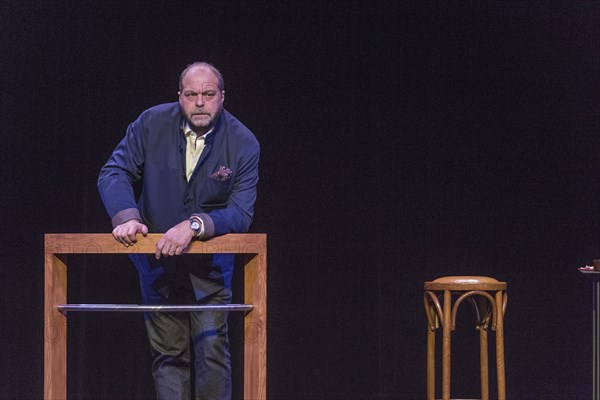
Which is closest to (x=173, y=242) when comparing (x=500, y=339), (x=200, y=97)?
(x=200, y=97)

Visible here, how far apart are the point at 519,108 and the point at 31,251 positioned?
7.88 ft

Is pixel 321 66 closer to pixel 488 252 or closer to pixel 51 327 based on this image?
pixel 488 252

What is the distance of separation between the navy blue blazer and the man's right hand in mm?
307

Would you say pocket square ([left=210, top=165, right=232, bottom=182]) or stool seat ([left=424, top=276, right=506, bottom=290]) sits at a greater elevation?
pocket square ([left=210, top=165, right=232, bottom=182])

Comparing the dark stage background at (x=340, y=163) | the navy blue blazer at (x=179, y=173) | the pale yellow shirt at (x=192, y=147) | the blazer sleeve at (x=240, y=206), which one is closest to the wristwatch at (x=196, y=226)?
the blazer sleeve at (x=240, y=206)

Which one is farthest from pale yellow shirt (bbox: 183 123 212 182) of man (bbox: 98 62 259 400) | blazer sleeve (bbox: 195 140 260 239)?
blazer sleeve (bbox: 195 140 260 239)

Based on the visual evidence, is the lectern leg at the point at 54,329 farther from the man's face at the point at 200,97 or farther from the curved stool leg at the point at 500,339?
the curved stool leg at the point at 500,339

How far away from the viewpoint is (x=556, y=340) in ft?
14.9

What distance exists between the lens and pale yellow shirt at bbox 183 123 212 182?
3461 millimetres

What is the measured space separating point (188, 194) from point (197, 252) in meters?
0.38

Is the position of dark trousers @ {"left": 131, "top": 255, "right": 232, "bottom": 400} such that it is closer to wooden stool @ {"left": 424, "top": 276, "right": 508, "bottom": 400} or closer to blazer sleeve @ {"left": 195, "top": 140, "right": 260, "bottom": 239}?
blazer sleeve @ {"left": 195, "top": 140, "right": 260, "bottom": 239}

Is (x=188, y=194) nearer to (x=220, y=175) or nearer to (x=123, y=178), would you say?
(x=220, y=175)

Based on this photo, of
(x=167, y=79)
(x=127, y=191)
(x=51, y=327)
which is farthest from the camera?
(x=167, y=79)

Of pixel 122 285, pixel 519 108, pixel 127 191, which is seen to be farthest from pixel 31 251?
pixel 519 108
